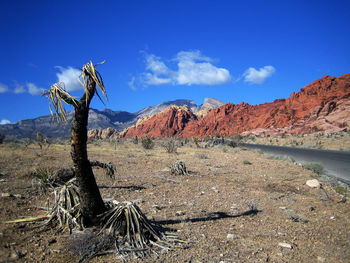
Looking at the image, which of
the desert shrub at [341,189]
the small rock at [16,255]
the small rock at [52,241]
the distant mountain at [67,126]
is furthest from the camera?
the distant mountain at [67,126]

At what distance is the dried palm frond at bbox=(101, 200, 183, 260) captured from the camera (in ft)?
12.4

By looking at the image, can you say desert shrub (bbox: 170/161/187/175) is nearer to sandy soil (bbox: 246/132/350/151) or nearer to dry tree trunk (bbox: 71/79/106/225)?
dry tree trunk (bbox: 71/79/106/225)

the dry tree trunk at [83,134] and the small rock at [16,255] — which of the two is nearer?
the small rock at [16,255]

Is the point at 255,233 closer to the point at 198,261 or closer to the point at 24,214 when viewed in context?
the point at 198,261

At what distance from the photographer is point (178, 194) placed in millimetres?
7160

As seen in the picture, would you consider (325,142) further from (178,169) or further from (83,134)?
(83,134)

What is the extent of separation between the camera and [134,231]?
12.9 ft

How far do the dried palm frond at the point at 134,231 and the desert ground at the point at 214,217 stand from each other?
21cm

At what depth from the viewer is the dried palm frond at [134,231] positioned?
3775mm

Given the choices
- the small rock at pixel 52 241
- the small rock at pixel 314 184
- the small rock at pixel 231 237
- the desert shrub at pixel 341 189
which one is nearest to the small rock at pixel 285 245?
the small rock at pixel 231 237

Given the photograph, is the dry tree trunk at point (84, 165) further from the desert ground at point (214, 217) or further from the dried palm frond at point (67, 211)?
the desert ground at point (214, 217)

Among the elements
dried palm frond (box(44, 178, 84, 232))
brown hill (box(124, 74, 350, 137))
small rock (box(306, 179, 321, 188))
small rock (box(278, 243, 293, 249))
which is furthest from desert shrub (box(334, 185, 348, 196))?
brown hill (box(124, 74, 350, 137))

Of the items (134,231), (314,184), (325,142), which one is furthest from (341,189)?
(325,142)

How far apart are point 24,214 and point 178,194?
385 cm
